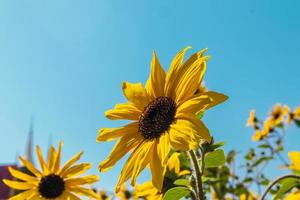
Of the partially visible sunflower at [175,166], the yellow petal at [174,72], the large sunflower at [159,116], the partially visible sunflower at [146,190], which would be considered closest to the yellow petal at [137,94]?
the large sunflower at [159,116]

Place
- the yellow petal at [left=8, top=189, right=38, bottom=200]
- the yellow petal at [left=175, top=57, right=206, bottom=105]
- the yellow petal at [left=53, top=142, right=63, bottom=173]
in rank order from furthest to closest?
the yellow petal at [left=53, top=142, right=63, bottom=173] → the yellow petal at [left=8, top=189, right=38, bottom=200] → the yellow petal at [left=175, top=57, right=206, bottom=105]

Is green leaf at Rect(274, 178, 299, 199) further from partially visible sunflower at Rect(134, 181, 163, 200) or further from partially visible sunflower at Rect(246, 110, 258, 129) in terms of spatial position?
partially visible sunflower at Rect(246, 110, 258, 129)

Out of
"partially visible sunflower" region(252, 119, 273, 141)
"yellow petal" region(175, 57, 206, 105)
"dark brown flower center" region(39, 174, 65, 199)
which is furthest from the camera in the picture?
"partially visible sunflower" region(252, 119, 273, 141)

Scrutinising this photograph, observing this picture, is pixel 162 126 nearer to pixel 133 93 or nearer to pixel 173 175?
pixel 133 93

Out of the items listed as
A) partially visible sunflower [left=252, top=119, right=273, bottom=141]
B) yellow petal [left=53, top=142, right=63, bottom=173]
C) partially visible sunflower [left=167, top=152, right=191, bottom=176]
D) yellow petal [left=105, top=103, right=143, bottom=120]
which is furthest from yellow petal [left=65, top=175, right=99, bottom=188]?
partially visible sunflower [left=252, top=119, right=273, bottom=141]

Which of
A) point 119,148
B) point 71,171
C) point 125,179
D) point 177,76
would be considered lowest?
point 125,179

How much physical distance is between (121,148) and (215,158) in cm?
40

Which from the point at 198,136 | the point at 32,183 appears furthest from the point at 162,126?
the point at 32,183

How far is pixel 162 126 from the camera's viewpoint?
1832 millimetres

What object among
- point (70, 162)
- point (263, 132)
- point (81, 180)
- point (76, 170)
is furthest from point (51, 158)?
point (263, 132)

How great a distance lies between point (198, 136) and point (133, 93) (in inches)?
19.0

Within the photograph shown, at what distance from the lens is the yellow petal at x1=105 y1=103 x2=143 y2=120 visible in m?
1.95

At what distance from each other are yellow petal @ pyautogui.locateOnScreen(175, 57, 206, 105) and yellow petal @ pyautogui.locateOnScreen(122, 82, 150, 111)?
0.19 meters

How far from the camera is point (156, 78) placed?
189 centimetres
